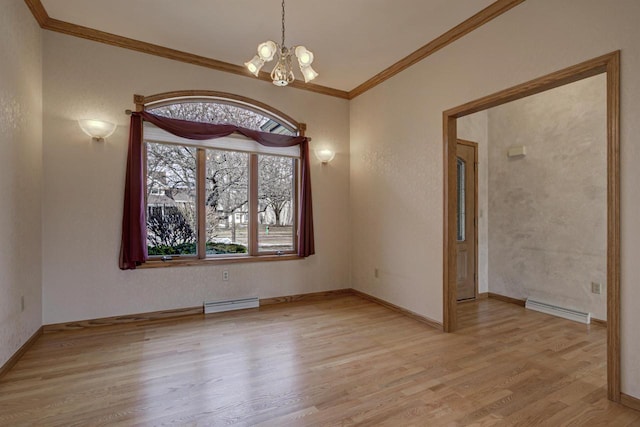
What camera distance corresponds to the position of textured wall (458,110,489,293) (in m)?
4.68

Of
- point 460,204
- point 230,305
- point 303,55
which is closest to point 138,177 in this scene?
point 230,305

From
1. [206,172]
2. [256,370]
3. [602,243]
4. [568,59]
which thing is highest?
[568,59]

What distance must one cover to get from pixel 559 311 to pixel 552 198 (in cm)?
139

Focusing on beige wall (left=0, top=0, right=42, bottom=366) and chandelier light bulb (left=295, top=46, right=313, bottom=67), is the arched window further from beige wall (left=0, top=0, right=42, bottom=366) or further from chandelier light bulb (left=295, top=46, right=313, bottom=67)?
chandelier light bulb (left=295, top=46, right=313, bottom=67)

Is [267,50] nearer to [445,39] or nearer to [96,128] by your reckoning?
[445,39]

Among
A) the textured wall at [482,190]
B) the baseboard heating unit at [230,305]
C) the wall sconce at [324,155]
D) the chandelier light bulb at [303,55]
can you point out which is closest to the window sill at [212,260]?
the baseboard heating unit at [230,305]

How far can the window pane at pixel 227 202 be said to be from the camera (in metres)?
4.04

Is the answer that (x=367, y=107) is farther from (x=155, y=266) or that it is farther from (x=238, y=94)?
(x=155, y=266)

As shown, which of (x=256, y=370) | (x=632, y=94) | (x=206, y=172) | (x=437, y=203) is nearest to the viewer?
(x=632, y=94)

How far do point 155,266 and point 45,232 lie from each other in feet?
3.50

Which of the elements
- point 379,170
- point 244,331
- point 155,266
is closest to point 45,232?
point 155,266

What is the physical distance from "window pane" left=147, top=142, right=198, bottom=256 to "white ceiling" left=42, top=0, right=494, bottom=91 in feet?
4.06

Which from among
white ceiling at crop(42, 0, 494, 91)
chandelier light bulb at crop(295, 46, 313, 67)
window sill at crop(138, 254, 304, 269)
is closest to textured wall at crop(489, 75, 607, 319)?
white ceiling at crop(42, 0, 494, 91)

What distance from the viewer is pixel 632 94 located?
202 cm
